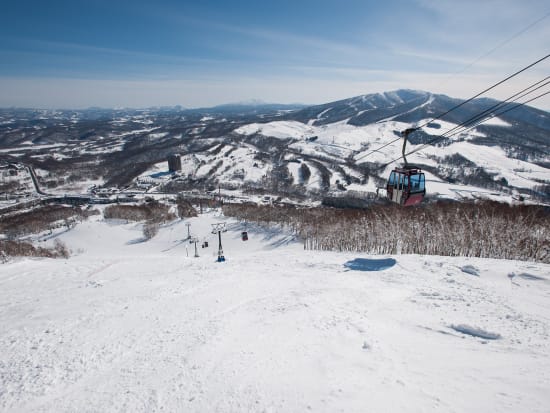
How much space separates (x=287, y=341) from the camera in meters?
8.27

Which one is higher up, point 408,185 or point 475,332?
point 408,185

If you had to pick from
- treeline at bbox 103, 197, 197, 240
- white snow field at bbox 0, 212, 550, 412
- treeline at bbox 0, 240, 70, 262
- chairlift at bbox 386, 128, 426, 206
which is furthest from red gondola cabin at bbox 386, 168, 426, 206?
treeline at bbox 103, 197, 197, 240

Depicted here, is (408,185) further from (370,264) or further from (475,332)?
(475,332)

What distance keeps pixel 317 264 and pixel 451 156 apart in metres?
174

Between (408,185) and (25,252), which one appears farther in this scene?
(25,252)

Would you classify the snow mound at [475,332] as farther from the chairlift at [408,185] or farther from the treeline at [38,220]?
the treeline at [38,220]

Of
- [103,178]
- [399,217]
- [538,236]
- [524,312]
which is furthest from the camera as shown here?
[103,178]

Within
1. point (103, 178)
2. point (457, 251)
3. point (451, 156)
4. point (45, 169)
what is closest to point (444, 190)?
point (451, 156)

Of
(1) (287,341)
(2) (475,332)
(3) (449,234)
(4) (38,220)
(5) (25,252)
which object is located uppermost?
(2) (475,332)

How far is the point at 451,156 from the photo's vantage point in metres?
160

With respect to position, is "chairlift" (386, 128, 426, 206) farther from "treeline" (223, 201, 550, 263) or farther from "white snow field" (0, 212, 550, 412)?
"treeline" (223, 201, 550, 263)

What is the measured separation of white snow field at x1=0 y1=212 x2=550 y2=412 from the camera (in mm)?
6238

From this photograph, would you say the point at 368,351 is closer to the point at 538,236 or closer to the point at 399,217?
the point at 538,236

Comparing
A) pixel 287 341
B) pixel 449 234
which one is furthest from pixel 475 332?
pixel 449 234
